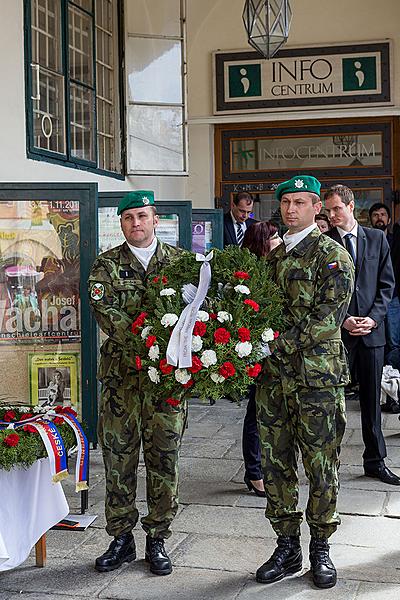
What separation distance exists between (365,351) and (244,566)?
1.91 metres

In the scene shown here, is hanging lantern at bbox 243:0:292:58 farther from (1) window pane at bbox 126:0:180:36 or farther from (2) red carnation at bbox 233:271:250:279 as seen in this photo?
(2) red carnation at bbox 233:271:250:279

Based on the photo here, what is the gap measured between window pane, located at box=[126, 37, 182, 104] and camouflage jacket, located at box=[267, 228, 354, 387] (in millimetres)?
5681

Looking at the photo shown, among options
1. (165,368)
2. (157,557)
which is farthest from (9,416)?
(165,368)

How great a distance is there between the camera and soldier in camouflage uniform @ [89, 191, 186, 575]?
4.45m

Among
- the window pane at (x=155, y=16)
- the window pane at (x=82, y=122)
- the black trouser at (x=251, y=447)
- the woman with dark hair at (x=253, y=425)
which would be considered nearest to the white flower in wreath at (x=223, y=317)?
the woman with dark hair at (x=253, y=425)

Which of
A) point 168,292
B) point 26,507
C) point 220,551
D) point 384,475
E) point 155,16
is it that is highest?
point 155,16

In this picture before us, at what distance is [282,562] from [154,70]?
646 centimetres

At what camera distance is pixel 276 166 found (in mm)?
11664

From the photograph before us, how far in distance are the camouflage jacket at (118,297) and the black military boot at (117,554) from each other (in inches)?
29.6

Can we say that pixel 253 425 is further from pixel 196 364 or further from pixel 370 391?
pixel 196 364

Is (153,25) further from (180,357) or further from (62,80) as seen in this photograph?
(180,357)

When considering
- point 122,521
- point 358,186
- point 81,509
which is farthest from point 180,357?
point 358,186

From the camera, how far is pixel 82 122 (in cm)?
868

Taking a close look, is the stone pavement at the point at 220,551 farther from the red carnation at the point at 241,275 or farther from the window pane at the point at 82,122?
the window pane at the point at 82,122
